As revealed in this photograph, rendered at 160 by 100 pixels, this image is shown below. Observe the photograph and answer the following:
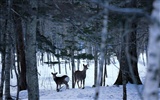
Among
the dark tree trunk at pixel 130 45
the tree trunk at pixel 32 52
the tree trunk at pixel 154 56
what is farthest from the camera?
the tree trunk at pixel 32 52

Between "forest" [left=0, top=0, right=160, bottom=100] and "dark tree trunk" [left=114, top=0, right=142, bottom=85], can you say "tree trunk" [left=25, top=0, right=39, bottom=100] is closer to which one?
"forest" [left=0, top=0, right=160, bottom=100]

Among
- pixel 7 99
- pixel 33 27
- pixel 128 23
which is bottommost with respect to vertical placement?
pixel 7 99

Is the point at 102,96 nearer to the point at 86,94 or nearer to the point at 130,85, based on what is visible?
the point at 86,94

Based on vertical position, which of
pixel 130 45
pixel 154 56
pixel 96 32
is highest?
pixel 96 32

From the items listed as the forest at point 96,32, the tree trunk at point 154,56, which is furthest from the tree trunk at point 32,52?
the tree trunk at point 154,56

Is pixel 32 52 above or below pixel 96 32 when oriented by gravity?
below

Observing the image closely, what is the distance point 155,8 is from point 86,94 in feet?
31.8

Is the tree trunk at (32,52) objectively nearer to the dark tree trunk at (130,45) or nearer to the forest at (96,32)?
the forest at (96,32)

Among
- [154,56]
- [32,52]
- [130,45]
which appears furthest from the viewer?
[130,45]

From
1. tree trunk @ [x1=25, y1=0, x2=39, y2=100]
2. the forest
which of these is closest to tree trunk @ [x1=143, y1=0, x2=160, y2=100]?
the forest

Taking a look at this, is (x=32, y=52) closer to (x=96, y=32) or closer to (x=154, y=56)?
(x=96, y=32)

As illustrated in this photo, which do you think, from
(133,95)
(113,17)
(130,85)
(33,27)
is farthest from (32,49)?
(130,85)

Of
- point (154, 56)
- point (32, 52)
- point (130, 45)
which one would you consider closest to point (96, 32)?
point (130, 45)

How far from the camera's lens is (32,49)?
24.2 ft
